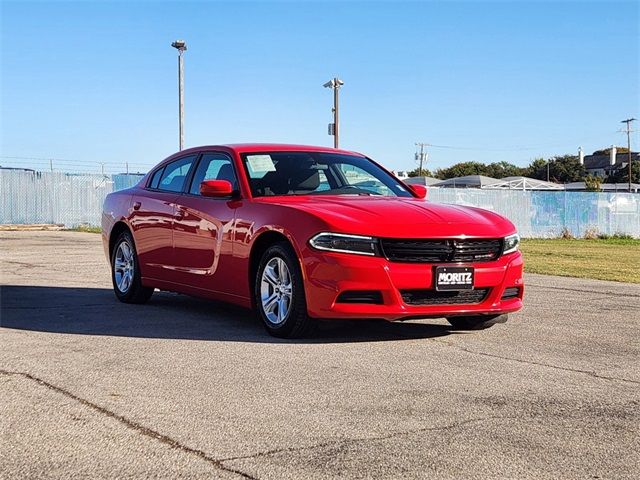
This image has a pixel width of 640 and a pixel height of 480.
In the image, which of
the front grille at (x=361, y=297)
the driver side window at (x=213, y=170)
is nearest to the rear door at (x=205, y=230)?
the driver side window at (x=213, y=170)

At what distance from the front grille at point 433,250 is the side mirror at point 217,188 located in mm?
1636

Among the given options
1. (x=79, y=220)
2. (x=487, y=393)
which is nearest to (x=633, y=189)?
(x=79, y=220)

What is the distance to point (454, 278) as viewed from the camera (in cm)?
646

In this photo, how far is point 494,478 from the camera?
11.1 feet

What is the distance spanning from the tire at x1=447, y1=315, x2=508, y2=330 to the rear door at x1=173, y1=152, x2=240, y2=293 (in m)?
1.89

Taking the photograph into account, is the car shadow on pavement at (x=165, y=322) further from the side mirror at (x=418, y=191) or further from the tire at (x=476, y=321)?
the side mirror at (x=418, y=191)

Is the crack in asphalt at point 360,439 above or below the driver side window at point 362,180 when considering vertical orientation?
below

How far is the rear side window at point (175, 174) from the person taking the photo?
862 centimetres

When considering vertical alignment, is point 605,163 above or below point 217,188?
above

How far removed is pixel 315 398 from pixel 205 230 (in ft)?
10.9

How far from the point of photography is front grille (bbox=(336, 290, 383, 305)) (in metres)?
6.32

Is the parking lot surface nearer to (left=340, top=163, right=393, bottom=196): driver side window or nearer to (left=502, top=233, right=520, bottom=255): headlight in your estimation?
(left=502, top=233, right=520, bottom=255): headlight

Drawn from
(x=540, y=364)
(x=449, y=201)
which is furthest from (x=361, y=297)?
(x=449, y=201)

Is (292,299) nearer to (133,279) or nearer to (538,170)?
(133,279)
